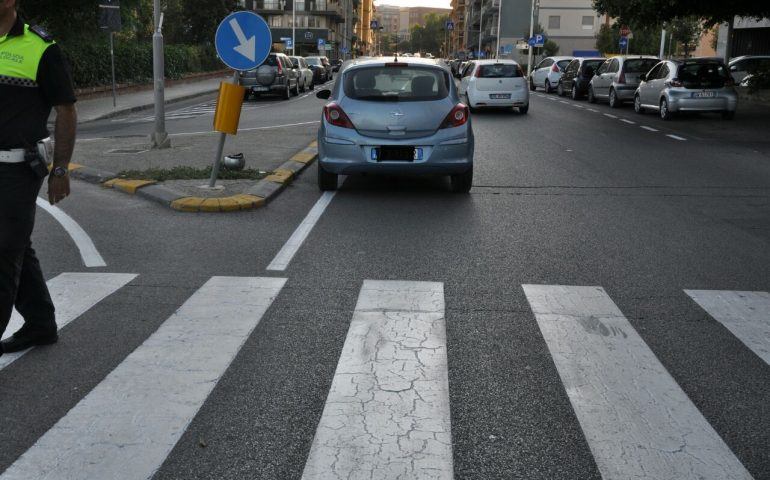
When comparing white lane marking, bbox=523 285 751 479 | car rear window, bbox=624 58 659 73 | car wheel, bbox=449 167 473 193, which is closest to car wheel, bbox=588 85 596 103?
car rear window, bbox=624 58 659 73

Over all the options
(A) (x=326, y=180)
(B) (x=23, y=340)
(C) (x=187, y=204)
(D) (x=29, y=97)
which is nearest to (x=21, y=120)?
(D) (x=29, y=97)

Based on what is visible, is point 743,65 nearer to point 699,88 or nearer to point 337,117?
point 699,88

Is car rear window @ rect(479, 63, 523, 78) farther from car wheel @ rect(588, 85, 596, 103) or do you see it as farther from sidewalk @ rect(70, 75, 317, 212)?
sidewalk @ rect(70, 75, 317, 212)

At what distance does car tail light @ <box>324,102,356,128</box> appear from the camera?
9.65 meters

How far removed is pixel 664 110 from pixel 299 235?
55.1 feet

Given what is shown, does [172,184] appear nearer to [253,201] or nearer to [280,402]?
[253,201]

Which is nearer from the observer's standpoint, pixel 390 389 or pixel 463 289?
pixel 390 389

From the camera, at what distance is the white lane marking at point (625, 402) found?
3311 mm

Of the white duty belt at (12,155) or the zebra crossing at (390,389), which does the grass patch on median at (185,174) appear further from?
the white duty belt at (12,155)

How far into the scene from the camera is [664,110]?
870 inches

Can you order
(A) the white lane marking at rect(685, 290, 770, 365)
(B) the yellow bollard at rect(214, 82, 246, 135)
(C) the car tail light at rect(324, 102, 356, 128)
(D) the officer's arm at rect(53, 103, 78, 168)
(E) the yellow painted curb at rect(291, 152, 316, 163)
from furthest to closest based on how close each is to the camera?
(E) the yellow painted curb at rect(291, 152, 316, 163), (C) the car tail light at rect(324, 102, 356, 128), (B) the yellow bollard at rect(214, 82, 246, 135), (A) the white lane marking at rect(685, 290, 770, 365), (D) the officer's arm at rect(53, 103, 78, 168)

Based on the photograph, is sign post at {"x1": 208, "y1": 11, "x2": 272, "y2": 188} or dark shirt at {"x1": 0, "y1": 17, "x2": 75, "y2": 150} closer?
dark shirt at {"x1": 0, "y1": 17, "x2": 75, "y2": 150}

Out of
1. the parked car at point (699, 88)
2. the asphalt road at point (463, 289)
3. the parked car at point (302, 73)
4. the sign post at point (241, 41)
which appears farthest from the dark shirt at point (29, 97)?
the parked car at point (302, 73)

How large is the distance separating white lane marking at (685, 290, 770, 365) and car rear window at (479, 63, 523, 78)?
19190 mm
